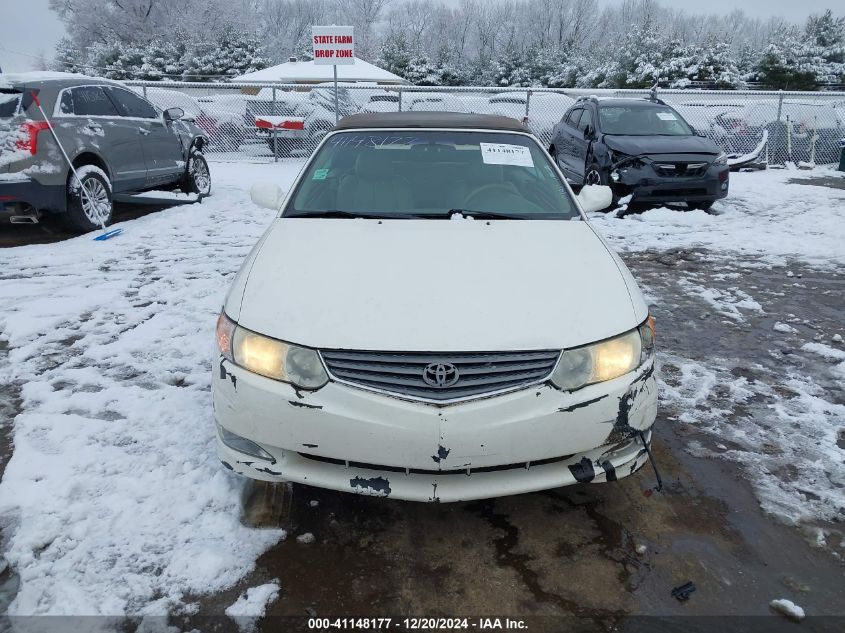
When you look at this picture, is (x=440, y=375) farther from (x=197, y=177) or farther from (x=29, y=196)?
(x=197, y=177)

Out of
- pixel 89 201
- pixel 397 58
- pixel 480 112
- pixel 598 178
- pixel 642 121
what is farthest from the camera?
pixel 397 58

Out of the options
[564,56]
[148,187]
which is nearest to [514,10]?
[564,56]

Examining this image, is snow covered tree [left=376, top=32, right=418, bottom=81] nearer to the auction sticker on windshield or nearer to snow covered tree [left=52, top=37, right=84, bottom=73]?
snow covered tree [left=52, top=37, right=84, bottom=73]

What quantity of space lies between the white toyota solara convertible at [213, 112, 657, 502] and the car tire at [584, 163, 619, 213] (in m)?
6.53

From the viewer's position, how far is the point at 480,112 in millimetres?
16047

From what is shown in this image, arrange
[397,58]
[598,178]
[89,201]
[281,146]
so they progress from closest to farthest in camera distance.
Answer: [89,201], [598,178], [281,146], [397,58]

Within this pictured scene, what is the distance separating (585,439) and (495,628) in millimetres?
739

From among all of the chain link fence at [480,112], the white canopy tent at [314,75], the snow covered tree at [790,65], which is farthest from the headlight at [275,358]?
the snow covered tree at [790,65]

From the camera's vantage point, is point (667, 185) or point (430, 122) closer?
point (430, 122)

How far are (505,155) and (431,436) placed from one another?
2.28 metres

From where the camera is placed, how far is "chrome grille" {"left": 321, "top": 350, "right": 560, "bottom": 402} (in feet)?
7.15

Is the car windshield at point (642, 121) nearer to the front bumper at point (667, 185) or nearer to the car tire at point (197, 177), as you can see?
the front bumper at point (667, 185)

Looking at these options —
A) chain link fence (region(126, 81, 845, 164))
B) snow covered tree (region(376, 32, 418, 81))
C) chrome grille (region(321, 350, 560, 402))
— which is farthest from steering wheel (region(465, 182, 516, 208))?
snow covered tree (region(376, 32, 418, 81))

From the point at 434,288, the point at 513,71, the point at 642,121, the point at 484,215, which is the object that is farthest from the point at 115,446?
the point at 513,71
